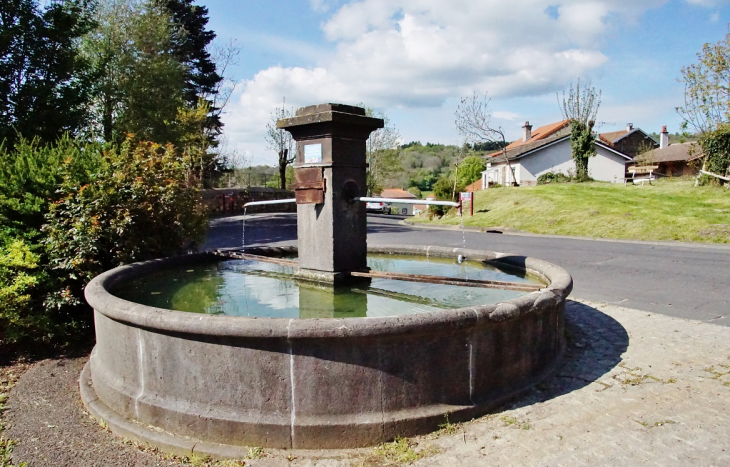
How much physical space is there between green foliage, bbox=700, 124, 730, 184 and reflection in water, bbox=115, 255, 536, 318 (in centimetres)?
2509

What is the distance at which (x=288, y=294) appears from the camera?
206 inches

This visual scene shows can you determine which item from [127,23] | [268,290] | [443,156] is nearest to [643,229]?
[268,290]

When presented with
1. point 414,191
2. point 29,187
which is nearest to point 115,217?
point 29,187

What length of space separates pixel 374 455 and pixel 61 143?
22.9 feet

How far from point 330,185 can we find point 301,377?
7.90 ft

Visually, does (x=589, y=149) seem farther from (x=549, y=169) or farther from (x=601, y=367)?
(x=601, y=367)

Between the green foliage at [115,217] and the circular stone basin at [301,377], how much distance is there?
2.50 m

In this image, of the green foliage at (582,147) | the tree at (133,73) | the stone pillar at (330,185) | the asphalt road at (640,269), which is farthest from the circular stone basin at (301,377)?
the green foliage at (582,147)

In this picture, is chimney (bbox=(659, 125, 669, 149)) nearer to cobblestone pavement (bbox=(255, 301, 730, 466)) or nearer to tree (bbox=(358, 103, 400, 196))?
tree (bbox=(358, 103, 400, 196))

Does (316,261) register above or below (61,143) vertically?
below

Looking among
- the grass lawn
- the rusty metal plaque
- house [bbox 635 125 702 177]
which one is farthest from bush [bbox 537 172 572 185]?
the rusty metal plaque

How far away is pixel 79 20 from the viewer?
58.6ft

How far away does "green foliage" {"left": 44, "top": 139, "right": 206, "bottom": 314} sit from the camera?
5.86 m

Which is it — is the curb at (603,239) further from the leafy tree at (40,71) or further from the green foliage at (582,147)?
the green foliage at (582,147)
